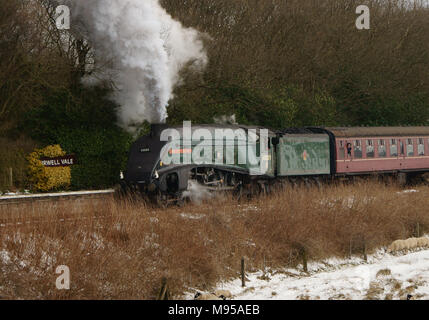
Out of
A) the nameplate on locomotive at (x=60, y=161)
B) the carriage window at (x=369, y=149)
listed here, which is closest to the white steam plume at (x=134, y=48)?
the nameplate on locomotive at (x=60, y=161)

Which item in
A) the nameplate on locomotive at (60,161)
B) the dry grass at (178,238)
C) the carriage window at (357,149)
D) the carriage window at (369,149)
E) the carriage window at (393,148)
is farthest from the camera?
the carriage window at (393,148)

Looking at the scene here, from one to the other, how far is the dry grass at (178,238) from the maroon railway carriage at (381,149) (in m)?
5.72

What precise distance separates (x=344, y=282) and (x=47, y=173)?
14331 millimetres

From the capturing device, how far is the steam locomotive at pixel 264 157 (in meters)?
16.9

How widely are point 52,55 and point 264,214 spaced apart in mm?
13129

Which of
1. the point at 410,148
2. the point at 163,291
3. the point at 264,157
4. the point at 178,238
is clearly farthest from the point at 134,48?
the point at 410,148

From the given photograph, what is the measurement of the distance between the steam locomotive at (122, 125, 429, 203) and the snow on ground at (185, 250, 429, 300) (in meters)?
4.46

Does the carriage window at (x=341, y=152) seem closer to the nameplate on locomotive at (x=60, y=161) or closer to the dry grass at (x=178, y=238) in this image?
the dry grass at (x=178, y=238)

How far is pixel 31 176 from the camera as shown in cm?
2350

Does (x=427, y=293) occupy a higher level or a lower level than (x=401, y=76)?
lower

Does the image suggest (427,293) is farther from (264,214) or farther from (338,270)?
(264,214)

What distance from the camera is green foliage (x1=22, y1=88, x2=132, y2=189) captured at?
2398 centimetres

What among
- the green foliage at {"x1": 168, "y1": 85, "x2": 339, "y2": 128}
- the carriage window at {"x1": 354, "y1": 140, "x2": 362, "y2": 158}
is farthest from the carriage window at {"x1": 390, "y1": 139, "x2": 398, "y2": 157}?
the green foliage at {"x1": 168, "y1": 85, "x2": 339, "y2": 128}
